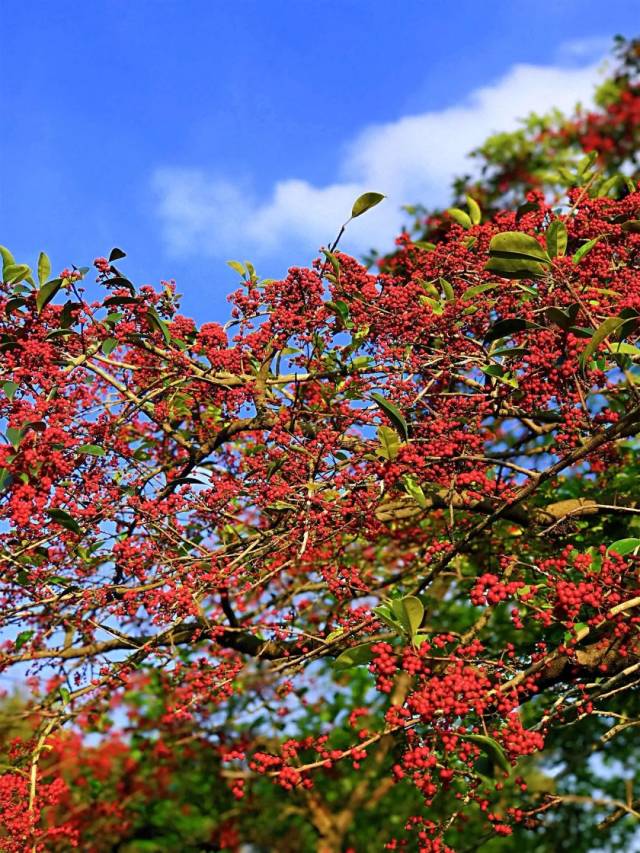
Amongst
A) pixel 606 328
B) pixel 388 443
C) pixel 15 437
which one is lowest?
pixel 606 328

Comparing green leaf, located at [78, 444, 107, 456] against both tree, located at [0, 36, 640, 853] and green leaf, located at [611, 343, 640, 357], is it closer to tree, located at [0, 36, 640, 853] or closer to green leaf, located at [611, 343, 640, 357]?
tree, located at [0, 36, 640, 853]

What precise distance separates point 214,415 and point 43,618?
2.18m

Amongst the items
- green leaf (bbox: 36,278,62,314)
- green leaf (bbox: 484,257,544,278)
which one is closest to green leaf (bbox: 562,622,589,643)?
green leaf (bbox: 484,257,544,278)

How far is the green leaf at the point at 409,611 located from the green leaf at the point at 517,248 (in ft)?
5.51

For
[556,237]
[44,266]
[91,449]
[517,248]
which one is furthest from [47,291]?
[556,237]

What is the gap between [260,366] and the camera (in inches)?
252

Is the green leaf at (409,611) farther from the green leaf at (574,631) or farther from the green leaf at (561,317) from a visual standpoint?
the green leaf at (561,317)

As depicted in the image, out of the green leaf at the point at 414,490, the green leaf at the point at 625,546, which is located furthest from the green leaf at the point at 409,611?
the green leaf at the point at 625,546

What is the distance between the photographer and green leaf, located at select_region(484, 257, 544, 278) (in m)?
4.17

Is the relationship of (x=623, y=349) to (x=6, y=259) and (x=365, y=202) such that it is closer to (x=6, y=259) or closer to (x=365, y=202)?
(x=365, y=202)

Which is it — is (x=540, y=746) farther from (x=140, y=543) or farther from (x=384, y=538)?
(x=384, y=538)

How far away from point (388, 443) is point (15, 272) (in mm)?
3123

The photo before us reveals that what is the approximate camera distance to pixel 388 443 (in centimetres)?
480

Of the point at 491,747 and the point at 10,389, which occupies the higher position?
Result: the point at 10,389
